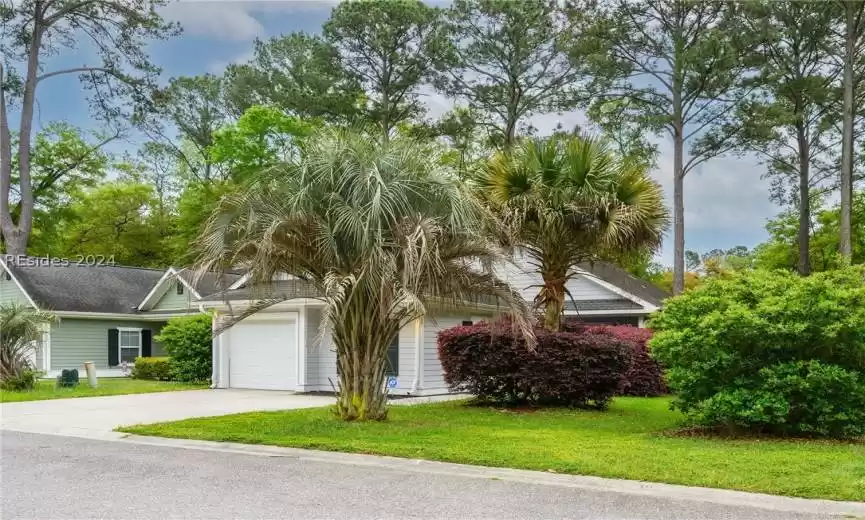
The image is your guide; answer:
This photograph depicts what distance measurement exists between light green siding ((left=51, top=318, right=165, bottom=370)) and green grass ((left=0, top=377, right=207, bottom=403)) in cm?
316

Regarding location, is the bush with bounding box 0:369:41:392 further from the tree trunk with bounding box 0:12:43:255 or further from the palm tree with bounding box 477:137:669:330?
the palm tree with bounding box 477:137:669:330

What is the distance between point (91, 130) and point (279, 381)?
2517cm

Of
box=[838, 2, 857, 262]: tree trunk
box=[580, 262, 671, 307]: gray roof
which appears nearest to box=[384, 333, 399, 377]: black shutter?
box=[580, 262, 671, 307]: gray roof

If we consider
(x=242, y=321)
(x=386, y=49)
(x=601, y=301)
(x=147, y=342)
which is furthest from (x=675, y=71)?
(x=147, y=342)

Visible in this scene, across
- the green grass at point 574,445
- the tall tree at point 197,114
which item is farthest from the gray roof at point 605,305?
the tall tree at point 197,114

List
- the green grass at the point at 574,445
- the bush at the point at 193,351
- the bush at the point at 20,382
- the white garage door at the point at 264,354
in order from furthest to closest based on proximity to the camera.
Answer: the bush at the point at 193,351
the white garage door at the point at 264,354
the bush at the point at 20,382
the green grass at the point at 574,445

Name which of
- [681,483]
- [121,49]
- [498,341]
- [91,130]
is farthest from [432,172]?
[91,130]

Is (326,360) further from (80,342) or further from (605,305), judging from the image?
(80,342)

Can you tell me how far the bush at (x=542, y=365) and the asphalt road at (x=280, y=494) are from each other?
20.8 ft

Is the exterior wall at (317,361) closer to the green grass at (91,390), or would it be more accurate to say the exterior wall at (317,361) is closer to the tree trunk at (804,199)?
the green grass at (91,390)

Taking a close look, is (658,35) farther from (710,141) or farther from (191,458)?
(191,458)

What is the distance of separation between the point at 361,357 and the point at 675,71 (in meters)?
19.3

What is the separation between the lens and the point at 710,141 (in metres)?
27.8

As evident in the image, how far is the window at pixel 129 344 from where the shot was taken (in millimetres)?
27219
